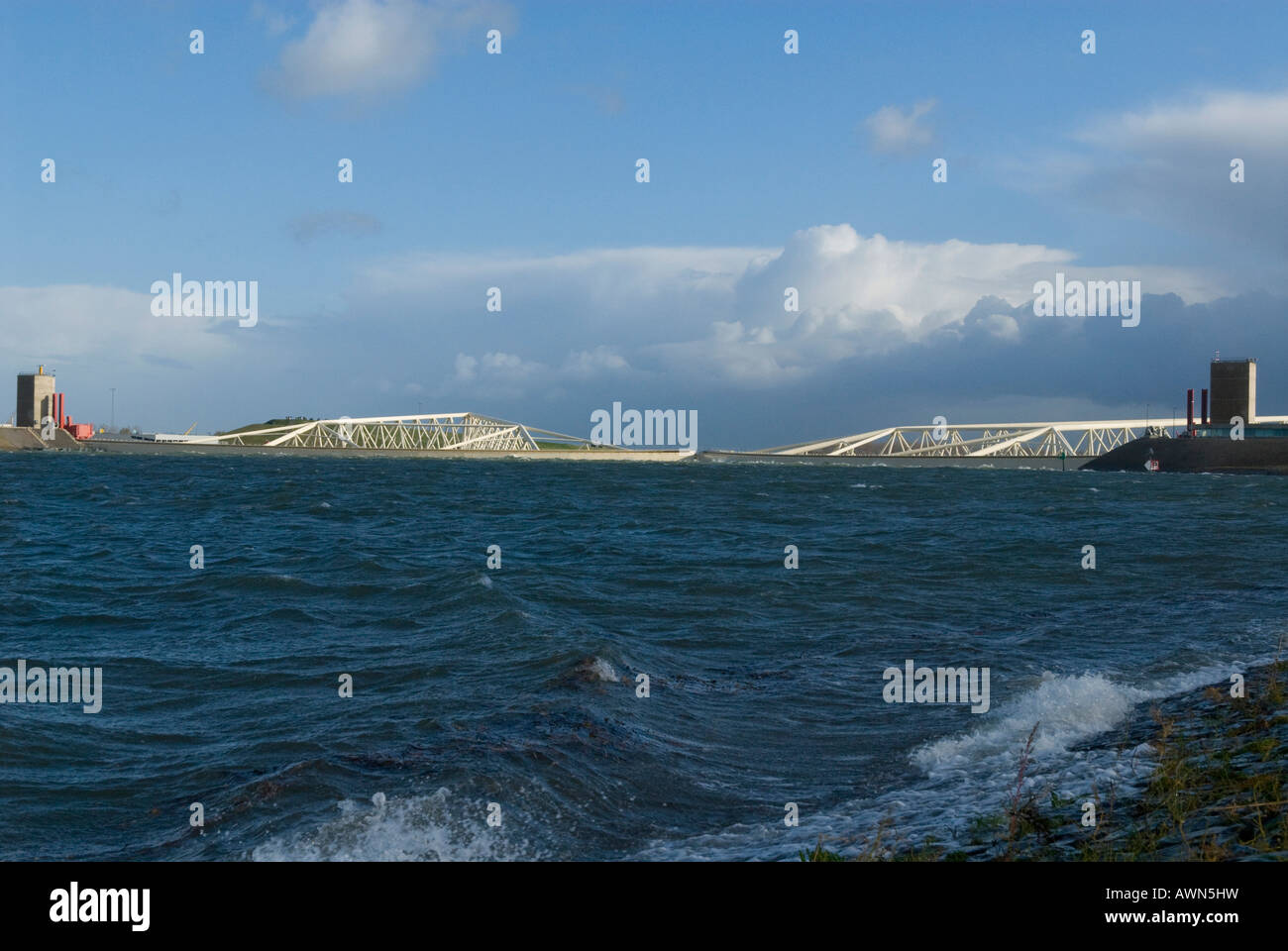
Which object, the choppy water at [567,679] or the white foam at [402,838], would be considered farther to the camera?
the choppy water at [567,679]

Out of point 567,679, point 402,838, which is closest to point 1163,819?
point 402,838

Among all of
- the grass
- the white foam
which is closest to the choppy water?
the white foam

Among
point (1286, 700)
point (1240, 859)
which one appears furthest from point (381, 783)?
point (1286, 700)

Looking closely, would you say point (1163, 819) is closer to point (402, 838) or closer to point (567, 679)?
point (402, 838)

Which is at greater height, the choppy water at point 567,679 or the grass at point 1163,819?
the grass at point 1163,819

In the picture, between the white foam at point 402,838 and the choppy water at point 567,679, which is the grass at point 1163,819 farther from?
the white foam at point 402,838

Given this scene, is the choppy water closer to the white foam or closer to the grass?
the white foam

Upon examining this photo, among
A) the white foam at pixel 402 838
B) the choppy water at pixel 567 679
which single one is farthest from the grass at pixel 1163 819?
the white foam at pixel 402 838
